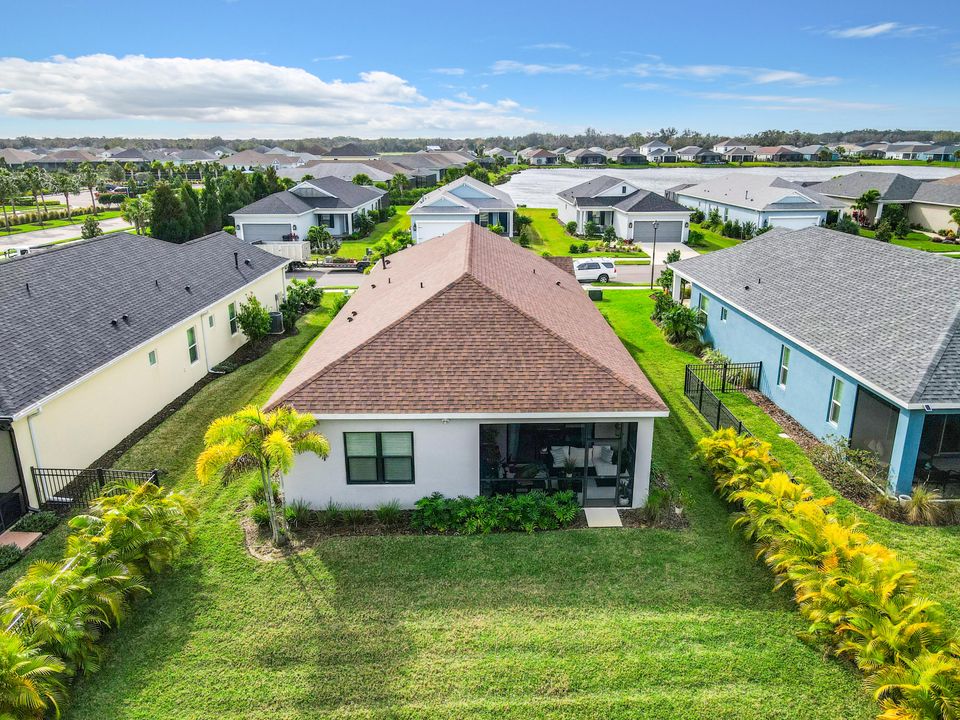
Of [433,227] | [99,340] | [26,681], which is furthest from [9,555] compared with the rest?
[433,227]

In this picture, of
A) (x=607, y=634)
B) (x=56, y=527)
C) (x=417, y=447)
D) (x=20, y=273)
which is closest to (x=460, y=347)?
(x=417, y=447)

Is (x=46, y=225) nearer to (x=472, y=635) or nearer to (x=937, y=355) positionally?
(x=472, y=635)

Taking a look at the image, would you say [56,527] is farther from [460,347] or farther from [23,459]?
[460,347]

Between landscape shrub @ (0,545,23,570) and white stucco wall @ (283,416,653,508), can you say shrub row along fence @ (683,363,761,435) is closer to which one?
white stucco wall @ (283,416,653,508)

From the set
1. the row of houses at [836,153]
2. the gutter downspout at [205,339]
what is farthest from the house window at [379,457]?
the row of houses at [836,153]

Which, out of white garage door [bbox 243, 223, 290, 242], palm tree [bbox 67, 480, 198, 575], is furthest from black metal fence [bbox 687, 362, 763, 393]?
white garage door [bbox 243, 223, 290, 242]
